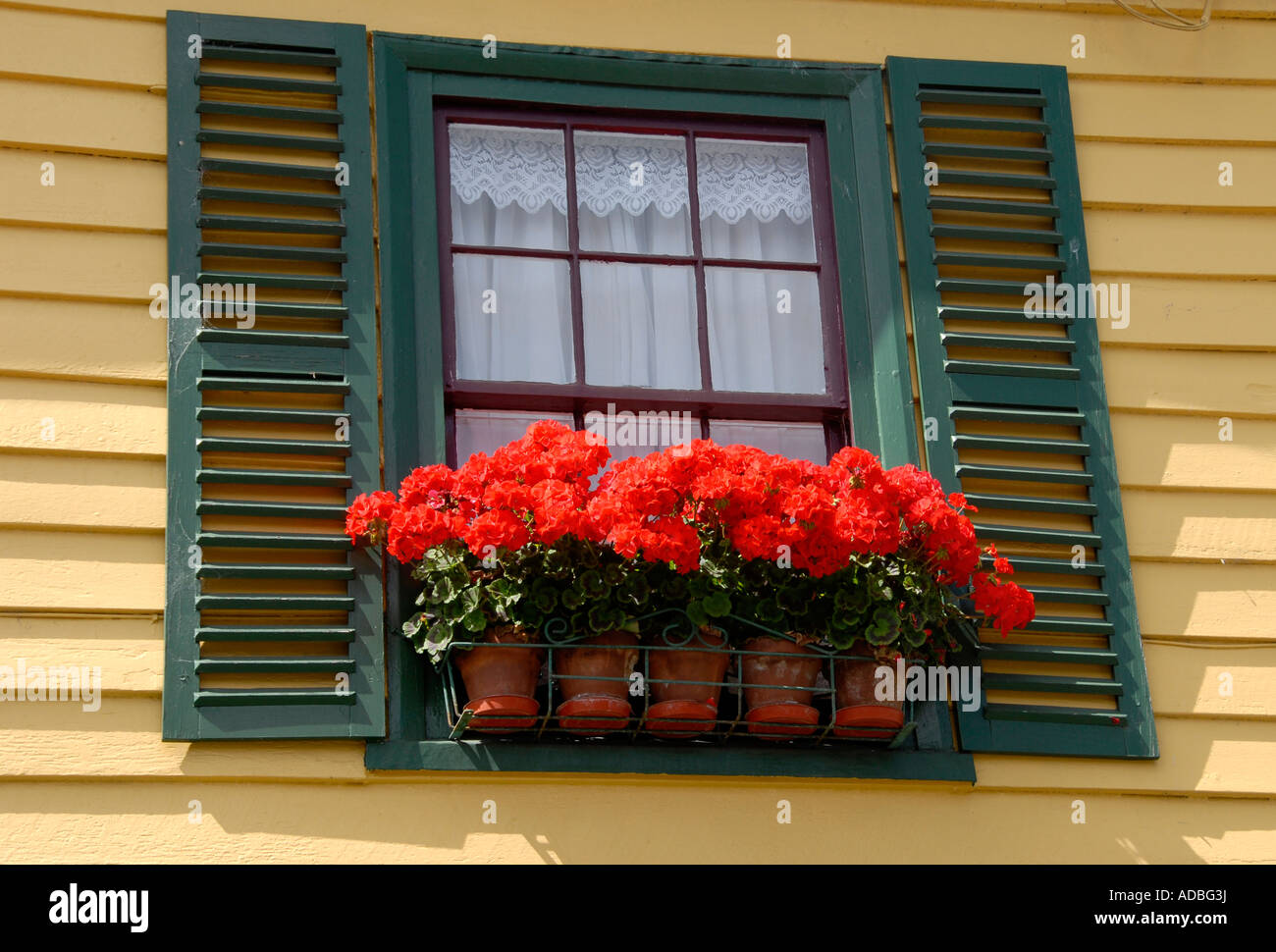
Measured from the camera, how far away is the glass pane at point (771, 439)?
5992 millimetres

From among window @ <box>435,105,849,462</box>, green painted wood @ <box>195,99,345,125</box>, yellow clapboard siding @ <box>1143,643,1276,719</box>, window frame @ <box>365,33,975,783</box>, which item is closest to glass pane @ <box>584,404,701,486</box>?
window @ <box>435,105,849,462</box>

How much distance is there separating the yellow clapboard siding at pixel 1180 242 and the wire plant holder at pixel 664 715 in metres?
1.80

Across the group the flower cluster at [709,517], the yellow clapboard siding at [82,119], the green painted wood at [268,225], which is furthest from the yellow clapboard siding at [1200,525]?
the yellow clapboard siding at [82,119]

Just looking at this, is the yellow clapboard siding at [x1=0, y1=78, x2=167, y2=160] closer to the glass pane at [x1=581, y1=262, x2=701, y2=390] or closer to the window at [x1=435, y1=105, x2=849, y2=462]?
the window at [x1=435, y1=105, x2=849, y2=462]

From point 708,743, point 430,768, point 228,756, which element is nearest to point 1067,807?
point 708,743

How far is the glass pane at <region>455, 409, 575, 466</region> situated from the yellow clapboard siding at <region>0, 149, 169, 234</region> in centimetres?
107

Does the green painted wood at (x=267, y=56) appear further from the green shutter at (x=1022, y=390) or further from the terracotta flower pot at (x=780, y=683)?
the terracotta flower pot at (x=780, y=683)

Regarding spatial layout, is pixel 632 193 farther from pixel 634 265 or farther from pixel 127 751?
pixel 127 751

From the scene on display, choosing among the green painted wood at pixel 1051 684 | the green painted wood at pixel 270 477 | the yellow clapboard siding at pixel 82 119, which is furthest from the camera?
the yellow clapboard siding at pixel 82 119

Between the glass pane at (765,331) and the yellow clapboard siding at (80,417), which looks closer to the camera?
the yellow clapboard siding at (80,417)

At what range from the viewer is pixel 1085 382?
6.00m

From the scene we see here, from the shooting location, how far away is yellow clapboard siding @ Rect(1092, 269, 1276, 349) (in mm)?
6113

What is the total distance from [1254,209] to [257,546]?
341 cm
